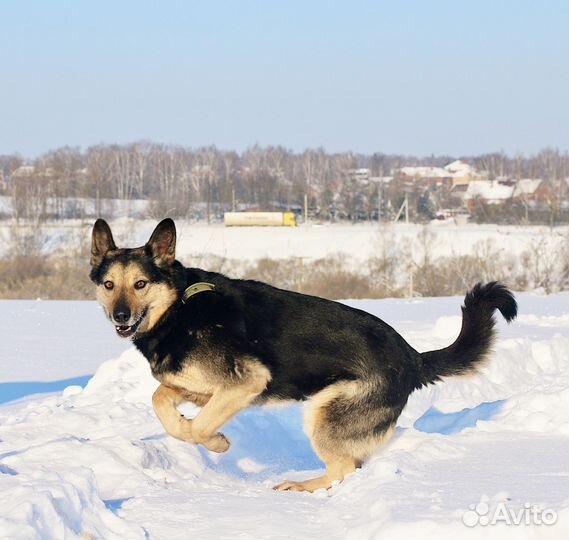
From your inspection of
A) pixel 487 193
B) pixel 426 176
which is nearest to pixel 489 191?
pixel 487 193

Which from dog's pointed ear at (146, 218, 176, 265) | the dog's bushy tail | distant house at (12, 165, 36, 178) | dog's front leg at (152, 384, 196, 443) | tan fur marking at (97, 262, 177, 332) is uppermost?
distant house at (12, 165, 36, 178)

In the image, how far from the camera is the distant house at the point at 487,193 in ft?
277

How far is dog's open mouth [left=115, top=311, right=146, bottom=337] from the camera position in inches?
224

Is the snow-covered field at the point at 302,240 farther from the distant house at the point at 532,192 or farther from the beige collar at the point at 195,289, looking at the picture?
the beige collar at the point at 195,289

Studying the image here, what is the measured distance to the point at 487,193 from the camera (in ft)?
305

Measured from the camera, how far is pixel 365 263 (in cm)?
3903

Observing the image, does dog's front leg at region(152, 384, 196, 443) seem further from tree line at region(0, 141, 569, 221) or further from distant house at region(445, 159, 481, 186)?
distant house at region(445, 159, 481, 186)

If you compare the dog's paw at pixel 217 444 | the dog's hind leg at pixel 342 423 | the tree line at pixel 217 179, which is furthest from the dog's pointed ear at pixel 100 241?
the tree line at pixel 217 179

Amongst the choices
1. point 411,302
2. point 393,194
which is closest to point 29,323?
point 411,302

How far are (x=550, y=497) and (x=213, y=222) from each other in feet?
227

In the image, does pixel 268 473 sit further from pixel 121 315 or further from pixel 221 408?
pixel 121 315

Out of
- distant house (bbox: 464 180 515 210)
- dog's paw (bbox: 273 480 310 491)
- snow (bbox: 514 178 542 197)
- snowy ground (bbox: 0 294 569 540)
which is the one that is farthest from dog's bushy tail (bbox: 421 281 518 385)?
snow (bbox: 514 178 542 197)

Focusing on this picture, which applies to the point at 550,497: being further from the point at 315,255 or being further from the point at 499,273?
the point at 315,255

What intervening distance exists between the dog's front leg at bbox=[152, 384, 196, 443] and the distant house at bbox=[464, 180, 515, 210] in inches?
3019
